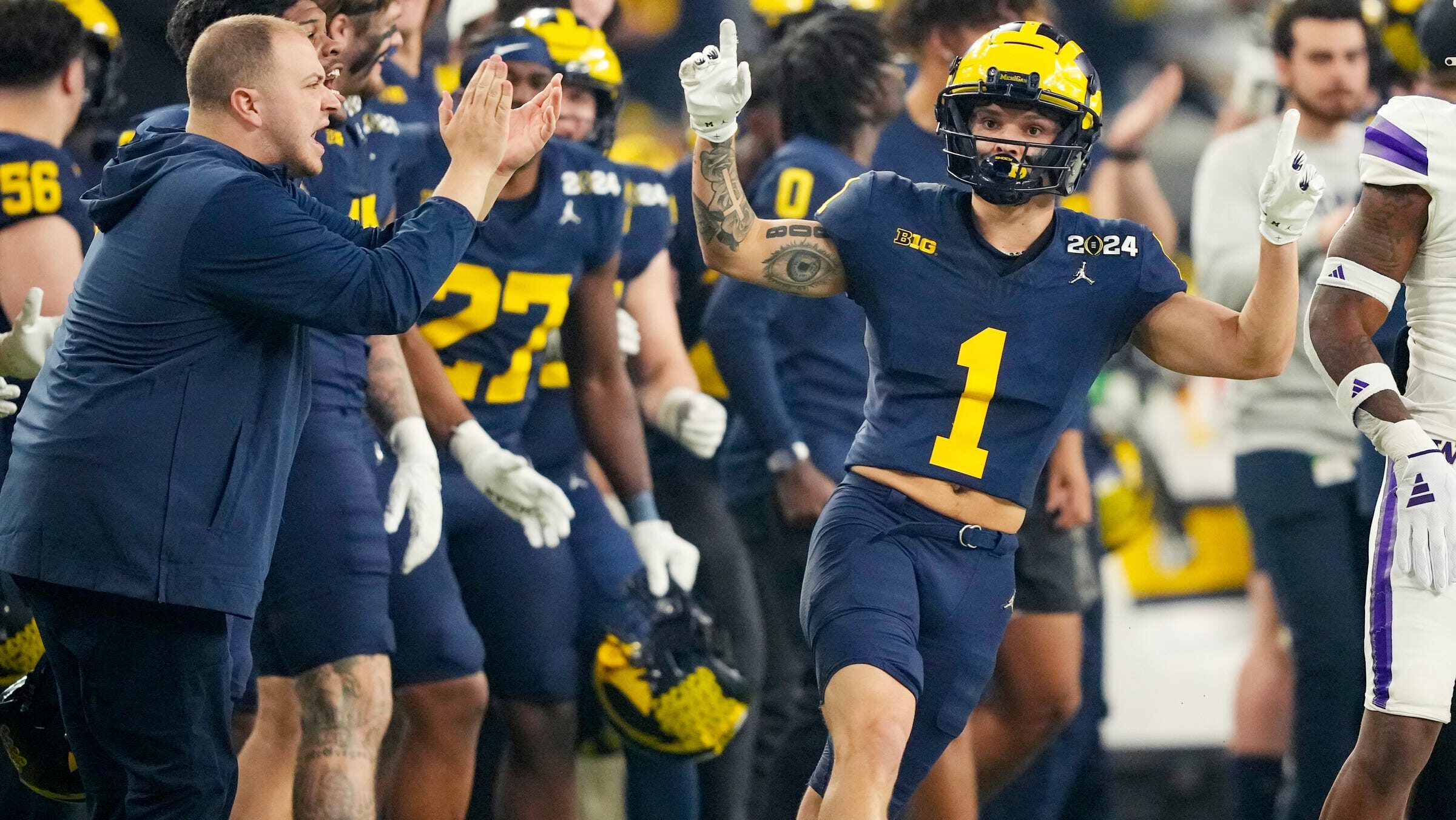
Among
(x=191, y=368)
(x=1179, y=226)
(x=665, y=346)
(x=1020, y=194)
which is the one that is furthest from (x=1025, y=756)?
(x=1179, y=226)

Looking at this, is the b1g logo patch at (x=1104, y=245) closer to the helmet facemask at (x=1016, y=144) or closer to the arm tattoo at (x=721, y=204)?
the helmet facemask at (x=1016, y=144)

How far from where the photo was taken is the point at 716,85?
375cm

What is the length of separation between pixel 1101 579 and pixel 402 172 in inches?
97.2

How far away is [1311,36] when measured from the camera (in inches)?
228

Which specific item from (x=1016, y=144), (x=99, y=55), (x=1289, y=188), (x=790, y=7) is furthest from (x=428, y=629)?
(x=790, y=7)

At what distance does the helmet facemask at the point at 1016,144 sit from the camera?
Result: 3.85 metres

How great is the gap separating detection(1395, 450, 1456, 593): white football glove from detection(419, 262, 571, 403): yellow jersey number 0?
1976 mm

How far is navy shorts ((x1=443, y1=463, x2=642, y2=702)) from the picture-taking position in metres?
4.66

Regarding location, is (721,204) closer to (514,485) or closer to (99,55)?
(514,485)

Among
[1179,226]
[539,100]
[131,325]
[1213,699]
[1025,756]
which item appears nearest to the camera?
[131,325]

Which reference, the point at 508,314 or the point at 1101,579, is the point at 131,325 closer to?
the point at 508,314

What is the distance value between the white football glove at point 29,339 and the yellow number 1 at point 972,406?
1.83 meters

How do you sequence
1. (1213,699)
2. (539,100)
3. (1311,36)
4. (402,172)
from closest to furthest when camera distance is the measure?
(539,100) < (402,172) < (1311,36) < (1213,699)

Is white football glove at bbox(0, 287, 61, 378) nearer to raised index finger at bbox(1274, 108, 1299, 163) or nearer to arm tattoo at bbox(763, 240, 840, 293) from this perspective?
arm tattoo at bbox(763, 240, 840, 293)
